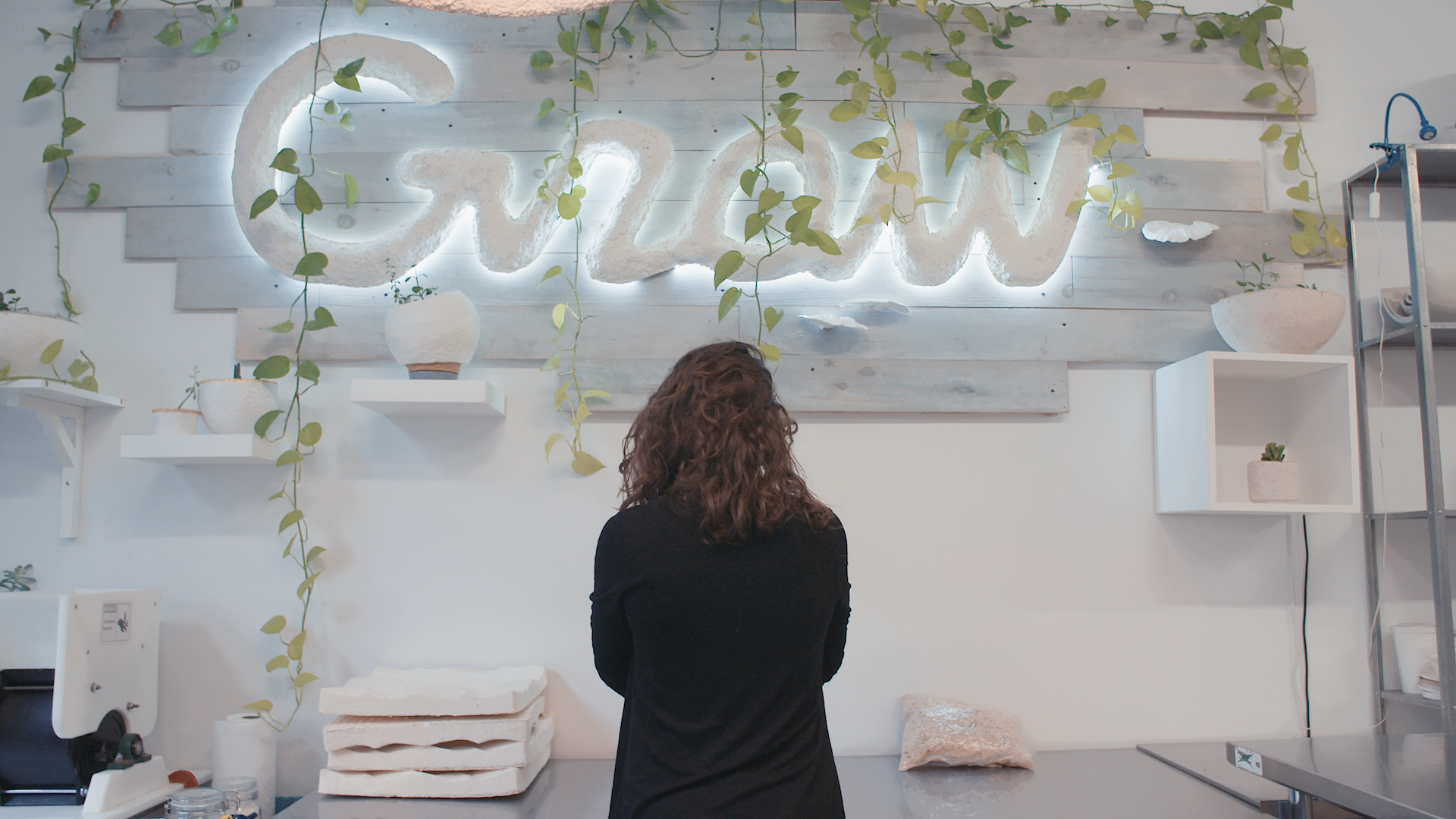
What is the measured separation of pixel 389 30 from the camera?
218 cm

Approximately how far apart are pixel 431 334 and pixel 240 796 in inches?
36.2

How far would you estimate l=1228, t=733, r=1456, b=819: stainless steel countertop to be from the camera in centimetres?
127

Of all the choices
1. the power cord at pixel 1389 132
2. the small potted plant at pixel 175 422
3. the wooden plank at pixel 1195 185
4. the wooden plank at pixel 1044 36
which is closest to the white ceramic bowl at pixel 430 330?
the small potted plant at pixel 175 422

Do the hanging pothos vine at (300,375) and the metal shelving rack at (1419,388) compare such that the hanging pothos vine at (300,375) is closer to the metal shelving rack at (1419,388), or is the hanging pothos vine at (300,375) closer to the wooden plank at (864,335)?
the wooden plank at (864,335)

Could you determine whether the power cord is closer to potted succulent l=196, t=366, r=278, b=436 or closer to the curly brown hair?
the curly brown hair

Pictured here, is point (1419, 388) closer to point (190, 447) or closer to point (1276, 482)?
point (1276, 482)

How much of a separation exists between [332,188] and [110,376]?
0.64 m

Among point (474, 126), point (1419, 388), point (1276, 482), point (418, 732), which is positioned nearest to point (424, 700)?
point (418, 732)

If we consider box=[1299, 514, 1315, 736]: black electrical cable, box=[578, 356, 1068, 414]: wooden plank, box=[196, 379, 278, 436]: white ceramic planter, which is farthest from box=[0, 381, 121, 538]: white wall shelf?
box=[1299, 514, 1315, 736]: black electrical cable

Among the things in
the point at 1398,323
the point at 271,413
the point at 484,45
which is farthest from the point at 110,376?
the point at 1398,323

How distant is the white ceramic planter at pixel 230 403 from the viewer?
6.23ft

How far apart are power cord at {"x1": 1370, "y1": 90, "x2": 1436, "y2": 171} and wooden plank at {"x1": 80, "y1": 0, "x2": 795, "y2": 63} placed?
136 centimetres

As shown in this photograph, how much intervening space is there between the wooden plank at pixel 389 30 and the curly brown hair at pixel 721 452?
1.19 metres

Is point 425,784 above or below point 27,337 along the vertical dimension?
below
